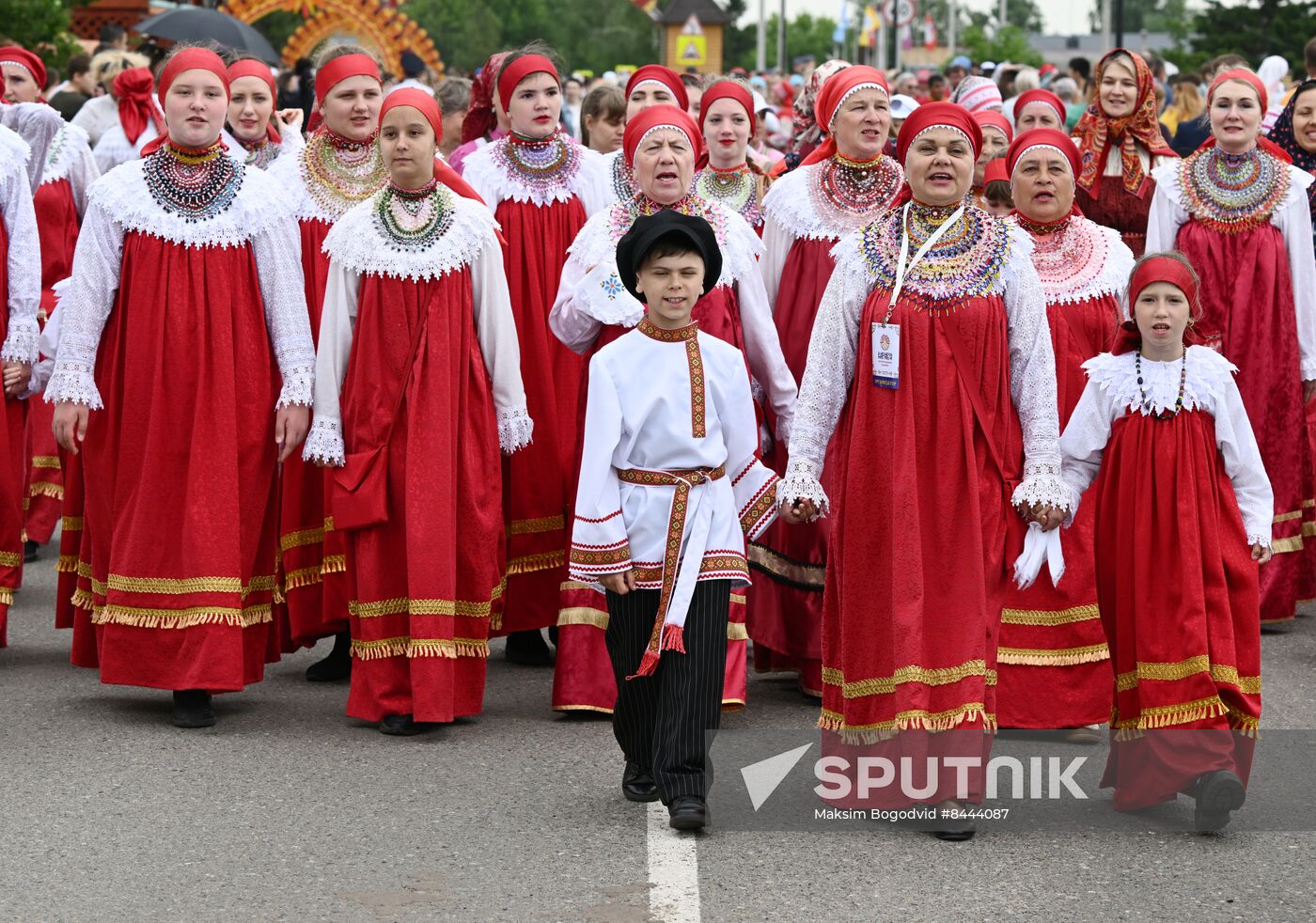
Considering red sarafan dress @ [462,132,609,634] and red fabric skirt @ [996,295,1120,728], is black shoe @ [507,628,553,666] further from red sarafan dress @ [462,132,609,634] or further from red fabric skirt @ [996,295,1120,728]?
red fabric skirt @ [996,295,1120,728]

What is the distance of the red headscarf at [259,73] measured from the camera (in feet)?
28.1

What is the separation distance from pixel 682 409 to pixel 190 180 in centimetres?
227

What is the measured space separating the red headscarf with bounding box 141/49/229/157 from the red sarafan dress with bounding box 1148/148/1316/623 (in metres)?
4.27

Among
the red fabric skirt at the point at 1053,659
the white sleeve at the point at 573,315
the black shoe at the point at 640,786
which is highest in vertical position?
the white sleeve at the point at 573,315

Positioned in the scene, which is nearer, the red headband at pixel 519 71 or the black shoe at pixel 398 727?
the black shoe at pixel 398 727

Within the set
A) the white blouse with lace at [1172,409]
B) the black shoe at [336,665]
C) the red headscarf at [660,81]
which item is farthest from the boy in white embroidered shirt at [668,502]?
the red headscarf at [660,81]

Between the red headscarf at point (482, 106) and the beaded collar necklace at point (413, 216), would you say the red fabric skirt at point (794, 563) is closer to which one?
the beaded collar necklace at point (413, 216)

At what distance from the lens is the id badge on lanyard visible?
5.89 meters

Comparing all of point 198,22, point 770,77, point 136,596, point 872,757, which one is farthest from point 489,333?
point 770,77

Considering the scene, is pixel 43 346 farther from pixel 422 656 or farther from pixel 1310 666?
pixel 1310 666

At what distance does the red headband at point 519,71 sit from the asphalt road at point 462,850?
2.84 m

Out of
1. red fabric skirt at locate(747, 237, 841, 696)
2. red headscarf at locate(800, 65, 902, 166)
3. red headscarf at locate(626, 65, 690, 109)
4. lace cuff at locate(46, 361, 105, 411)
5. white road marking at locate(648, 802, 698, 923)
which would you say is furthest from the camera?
red headscarf at locate(626, 65, 690, 109)

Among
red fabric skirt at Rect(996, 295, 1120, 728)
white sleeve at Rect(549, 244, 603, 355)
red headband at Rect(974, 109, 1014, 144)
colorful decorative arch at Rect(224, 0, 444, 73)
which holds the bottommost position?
red fabric skirt at Rect(996, 295, 1120, 728)

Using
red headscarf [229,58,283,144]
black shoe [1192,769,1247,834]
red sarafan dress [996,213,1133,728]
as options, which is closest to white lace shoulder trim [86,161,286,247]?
red headscarf [229,58,283,144]
